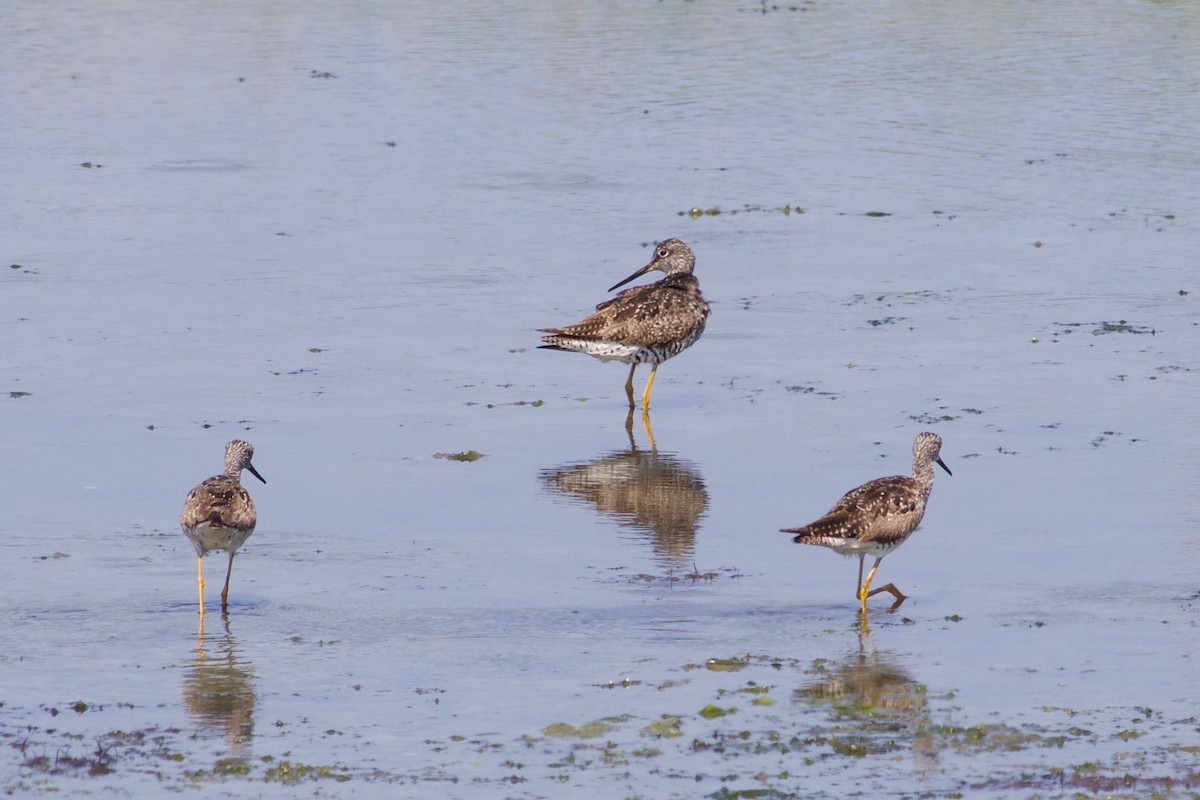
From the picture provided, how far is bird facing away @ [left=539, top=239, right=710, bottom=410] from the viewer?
1994 cm

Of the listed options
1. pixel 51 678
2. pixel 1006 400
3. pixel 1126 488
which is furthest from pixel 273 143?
pixel 51 678

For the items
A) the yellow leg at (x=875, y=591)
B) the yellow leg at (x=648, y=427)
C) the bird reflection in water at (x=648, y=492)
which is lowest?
the yellow leg at (x=875, y=591)

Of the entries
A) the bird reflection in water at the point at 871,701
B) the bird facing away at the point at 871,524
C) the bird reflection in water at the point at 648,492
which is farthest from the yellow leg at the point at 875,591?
the bird reflection in water at the point at 648,492

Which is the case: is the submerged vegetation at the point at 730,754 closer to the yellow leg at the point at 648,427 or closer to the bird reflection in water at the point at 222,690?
the bird reflection in water at the point at 222,690

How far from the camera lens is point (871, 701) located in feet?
37.6

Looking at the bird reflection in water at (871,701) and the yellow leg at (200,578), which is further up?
the yellow leg at (200,578)

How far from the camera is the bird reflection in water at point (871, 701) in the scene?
10664 millimetres

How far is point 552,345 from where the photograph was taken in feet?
66.2

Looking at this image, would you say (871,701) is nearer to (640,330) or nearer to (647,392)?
(647,392)

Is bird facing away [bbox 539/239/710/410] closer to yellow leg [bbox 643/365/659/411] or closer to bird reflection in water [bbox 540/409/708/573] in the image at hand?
yellow leg [bbox 643/365/659/411]

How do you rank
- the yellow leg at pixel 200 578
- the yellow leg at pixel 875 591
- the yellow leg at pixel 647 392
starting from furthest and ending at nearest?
the yellow leg at pixel 647 392 < the yellow leg at pixel 875 591 < the yellow leg at pixel 200 578

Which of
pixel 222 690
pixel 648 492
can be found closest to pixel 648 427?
pixel 648 492

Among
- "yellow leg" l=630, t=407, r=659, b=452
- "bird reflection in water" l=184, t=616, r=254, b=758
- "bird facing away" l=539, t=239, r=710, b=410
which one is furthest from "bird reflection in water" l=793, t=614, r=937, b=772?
"bird facing away" l=539, t=239, r=710, b=410

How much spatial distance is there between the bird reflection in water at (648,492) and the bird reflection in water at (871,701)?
93.5 inches
